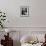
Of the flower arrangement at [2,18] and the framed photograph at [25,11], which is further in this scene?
the framed photograph at [25,11]

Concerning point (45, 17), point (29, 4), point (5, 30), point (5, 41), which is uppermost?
point (29, 4)

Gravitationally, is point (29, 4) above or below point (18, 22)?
above

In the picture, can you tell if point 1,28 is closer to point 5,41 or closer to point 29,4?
point 5,41

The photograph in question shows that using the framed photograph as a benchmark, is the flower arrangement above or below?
below

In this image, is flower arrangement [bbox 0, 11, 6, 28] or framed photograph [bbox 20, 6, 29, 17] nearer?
flower arrangement [bbox 0, 11, 6, 28]

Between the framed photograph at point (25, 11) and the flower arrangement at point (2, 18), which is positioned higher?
the framed photograph at point (25, 11)

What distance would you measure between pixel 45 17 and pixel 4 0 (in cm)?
120

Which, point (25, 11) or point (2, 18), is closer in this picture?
point (2, 18)

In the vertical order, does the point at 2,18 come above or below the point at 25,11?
below

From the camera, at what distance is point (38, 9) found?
3.70m

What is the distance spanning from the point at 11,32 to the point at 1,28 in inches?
12.0

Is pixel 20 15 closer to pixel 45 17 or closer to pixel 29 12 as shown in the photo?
pixel 29 12

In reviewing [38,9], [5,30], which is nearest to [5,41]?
[5,30]

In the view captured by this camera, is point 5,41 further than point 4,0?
No
